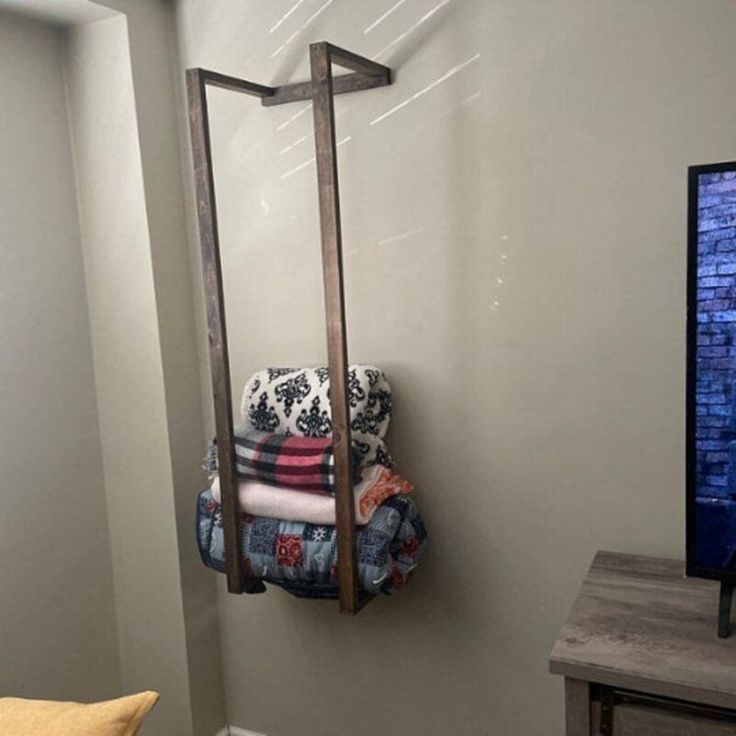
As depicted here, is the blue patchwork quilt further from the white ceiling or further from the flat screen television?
the white ceiling

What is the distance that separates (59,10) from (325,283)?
0.98m

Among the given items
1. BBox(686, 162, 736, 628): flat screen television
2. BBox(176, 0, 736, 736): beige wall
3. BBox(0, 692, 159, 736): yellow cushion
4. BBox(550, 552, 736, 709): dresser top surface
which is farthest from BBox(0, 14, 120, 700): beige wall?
BBox(686, 162, 736, 628): flat screen television

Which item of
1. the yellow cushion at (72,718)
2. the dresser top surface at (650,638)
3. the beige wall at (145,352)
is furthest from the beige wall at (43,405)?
the dresser top surface at (650,638)

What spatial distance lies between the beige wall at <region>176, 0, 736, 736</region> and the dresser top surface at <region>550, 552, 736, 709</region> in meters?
0.19

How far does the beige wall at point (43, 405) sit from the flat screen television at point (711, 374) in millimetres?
1562

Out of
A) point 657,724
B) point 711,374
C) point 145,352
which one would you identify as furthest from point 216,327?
point 657,724

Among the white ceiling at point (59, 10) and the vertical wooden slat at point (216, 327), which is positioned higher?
the white ceiling at point (59, 10)

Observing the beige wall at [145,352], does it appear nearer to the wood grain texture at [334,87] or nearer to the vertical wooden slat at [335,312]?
the wood grain texture at [334,87]

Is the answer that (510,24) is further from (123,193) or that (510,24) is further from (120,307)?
(120,307)

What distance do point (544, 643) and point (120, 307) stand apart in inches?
54.1

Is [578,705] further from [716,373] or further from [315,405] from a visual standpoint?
[315,405]

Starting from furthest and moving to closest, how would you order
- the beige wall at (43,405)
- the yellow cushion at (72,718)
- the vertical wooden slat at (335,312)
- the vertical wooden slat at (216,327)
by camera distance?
the beige wall at (43,405) → the vertical wooden slat at (216,327) → the vertical wooden slat at (335,312) → the yellow cushion at (72,718)

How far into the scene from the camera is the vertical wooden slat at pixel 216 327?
1753 mm

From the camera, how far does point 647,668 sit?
4.42 ft
